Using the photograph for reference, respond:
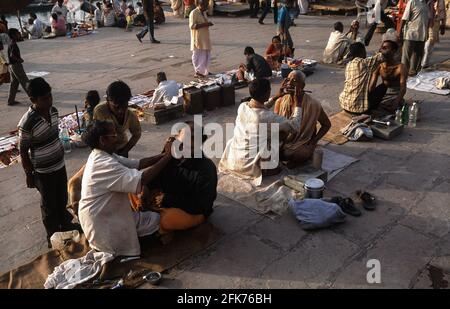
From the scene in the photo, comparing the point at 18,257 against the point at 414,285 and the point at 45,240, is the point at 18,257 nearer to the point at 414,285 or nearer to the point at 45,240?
Result: the point at 45,240

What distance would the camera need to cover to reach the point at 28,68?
11039 mm

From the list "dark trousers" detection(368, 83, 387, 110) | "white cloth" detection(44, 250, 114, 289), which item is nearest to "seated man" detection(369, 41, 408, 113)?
"dark trousers" detection(368, 83, 387, 110)

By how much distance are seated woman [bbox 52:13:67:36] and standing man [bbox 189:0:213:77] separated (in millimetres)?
7518

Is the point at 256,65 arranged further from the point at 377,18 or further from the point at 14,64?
the point at 377,18

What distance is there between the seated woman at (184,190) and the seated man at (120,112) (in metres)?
0.63

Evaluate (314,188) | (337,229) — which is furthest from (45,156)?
(337,229)

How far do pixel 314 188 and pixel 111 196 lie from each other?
2.12 metres

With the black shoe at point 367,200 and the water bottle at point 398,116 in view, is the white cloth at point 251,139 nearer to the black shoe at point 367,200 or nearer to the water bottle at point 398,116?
the black shoe at point 367,200

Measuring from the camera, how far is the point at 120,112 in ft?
14.9

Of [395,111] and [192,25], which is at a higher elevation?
[192,25]

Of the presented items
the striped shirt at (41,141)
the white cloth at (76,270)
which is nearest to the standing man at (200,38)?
the striped shirt at (41,141)

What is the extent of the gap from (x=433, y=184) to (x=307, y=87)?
4074 millimetres

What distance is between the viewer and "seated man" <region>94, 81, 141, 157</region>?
4.29 m

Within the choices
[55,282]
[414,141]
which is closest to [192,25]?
[414,141]
